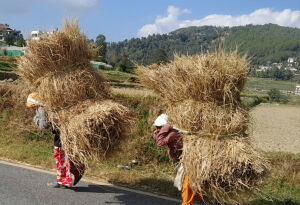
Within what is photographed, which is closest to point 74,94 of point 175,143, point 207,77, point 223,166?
point 175,143

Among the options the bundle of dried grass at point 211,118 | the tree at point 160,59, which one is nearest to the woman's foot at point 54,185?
the bundle of dried grass at point 211,118

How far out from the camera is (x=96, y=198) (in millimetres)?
4332

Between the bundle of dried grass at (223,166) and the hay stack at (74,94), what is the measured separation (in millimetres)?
1086

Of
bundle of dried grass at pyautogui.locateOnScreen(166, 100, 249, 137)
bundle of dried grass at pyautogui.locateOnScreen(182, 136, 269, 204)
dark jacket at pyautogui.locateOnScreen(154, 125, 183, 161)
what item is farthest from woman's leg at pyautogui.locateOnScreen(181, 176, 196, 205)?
bundle of dried grass at pyautogui.locateOnScreen(166, 100, 249, 137)

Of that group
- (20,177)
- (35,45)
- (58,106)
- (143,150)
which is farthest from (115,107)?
(143,150)

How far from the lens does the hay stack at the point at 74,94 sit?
3.72 m

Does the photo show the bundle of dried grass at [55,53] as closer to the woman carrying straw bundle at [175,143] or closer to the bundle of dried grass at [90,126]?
the bundle of dried grass at [90,126]

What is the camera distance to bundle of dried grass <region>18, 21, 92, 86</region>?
406 centimetres

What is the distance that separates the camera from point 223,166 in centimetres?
308

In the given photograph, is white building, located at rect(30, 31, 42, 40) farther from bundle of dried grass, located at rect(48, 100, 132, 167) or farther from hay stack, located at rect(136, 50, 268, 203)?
hay stack, located at rect(136, 50, 268, 203)

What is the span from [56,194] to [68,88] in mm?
1576

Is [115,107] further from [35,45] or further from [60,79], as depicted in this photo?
[35,45]

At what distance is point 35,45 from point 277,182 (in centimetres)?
433

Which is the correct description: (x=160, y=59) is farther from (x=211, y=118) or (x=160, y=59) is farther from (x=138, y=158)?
(x=138, y=158)
